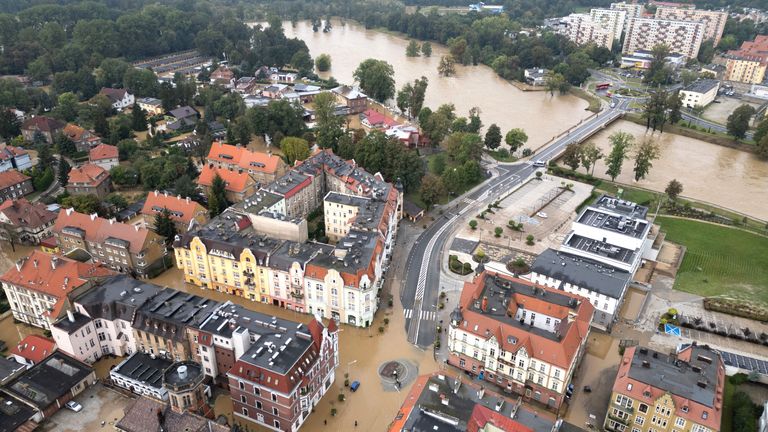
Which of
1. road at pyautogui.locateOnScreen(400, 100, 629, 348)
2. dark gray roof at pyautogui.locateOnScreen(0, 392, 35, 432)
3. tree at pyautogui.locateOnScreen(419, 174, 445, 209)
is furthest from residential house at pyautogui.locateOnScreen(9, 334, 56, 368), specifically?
tree at pyautogui.locateOnScreen(419, 174, 445, 209)

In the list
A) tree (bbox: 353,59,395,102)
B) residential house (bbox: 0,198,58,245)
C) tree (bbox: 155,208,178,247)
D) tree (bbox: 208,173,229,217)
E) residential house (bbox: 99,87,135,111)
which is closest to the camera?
tree (bbox: 155,208,178,247)

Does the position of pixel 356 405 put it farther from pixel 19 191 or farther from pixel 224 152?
pixel 19 191

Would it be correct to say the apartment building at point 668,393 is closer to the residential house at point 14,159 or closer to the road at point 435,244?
the road at point 435,244

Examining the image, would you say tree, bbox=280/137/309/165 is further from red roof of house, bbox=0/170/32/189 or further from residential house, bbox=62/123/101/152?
A: red roof of house, bbox=0/170/32/189

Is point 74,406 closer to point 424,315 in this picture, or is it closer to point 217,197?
point 424,315

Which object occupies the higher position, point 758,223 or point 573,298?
point 573,298

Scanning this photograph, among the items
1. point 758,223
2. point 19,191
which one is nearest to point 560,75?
point 758,223
